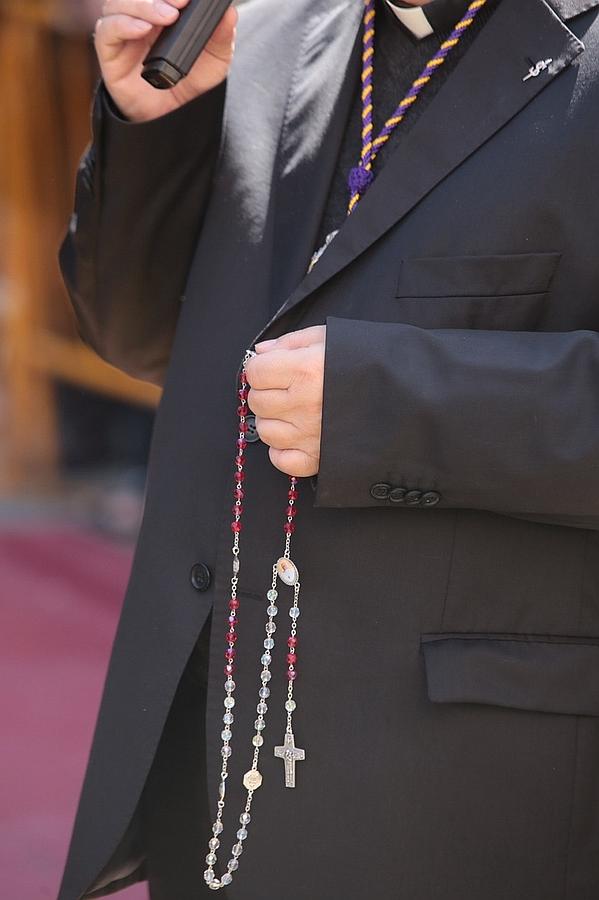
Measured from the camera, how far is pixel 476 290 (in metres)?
1.23

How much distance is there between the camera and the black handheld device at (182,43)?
1272 millimetres

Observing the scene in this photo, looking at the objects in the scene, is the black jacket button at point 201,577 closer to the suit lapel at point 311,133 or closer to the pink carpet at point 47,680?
the suit lapel at point 311,133

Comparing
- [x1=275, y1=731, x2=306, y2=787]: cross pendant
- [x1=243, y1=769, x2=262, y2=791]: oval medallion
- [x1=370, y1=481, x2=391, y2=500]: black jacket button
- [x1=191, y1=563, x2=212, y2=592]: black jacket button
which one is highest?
[x1=370, y1=481, x2=391, y2=500]: black jacket button

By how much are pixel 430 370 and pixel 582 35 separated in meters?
0.41

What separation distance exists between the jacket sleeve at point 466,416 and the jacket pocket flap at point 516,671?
0.52 feet

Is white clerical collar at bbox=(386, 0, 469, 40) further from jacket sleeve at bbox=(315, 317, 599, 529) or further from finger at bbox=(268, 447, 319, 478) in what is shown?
finger at bbox=(268, 447, 319, 478)

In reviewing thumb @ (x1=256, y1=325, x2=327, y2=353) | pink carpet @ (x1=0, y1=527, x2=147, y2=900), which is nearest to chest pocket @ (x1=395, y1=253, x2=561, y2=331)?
thumb @ (x1=256, y1=325, x2=327, y2=353)

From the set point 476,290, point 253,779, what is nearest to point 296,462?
point 476,290

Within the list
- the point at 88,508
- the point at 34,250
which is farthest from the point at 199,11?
the point at 34,250

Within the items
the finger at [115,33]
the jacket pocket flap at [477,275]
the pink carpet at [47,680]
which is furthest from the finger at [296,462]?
the pink carpet at [47,680]

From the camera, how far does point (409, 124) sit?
138 centimetres

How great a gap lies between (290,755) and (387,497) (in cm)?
32

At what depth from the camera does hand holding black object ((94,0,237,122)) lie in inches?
53.8

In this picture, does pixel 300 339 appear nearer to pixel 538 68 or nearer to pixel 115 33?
pixel 538 68
